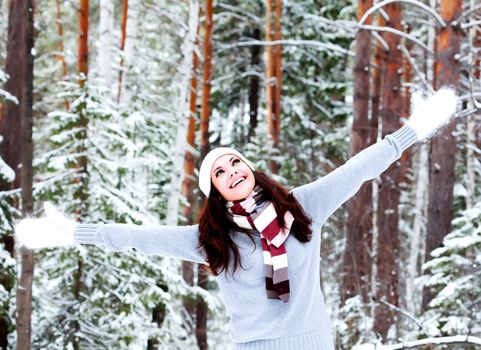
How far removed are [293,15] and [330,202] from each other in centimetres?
1549

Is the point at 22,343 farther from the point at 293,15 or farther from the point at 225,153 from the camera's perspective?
the point at 293,15

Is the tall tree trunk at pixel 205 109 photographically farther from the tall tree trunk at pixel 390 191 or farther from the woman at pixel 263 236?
the woman at pixel 263 236

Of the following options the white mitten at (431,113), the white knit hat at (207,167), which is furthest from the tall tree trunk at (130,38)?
the white mitten at (431,113)

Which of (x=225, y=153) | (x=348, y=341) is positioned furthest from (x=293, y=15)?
(x=225, y=153)

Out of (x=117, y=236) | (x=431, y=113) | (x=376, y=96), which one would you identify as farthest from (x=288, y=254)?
(x=376, y=96)

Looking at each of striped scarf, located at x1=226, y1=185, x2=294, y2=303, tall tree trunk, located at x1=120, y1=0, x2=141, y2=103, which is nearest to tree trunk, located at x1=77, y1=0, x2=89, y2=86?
tall tree trunk, located at x1=120, y1=0, x2=141, y2=103

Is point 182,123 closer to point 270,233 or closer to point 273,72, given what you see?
point 273,72

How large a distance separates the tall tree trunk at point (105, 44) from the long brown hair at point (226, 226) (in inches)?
348

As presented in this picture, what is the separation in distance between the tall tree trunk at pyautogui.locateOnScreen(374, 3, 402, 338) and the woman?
736 centimetres

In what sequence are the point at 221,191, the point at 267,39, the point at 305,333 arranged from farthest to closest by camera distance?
the point at 267,39 → the point at 221,191 → the point at 305,333

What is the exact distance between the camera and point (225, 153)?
313 centimetres

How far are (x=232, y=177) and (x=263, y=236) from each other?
0.33 meters

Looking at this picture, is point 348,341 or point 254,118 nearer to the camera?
point 348,341

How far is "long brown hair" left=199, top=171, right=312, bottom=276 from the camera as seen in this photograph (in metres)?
2.89
